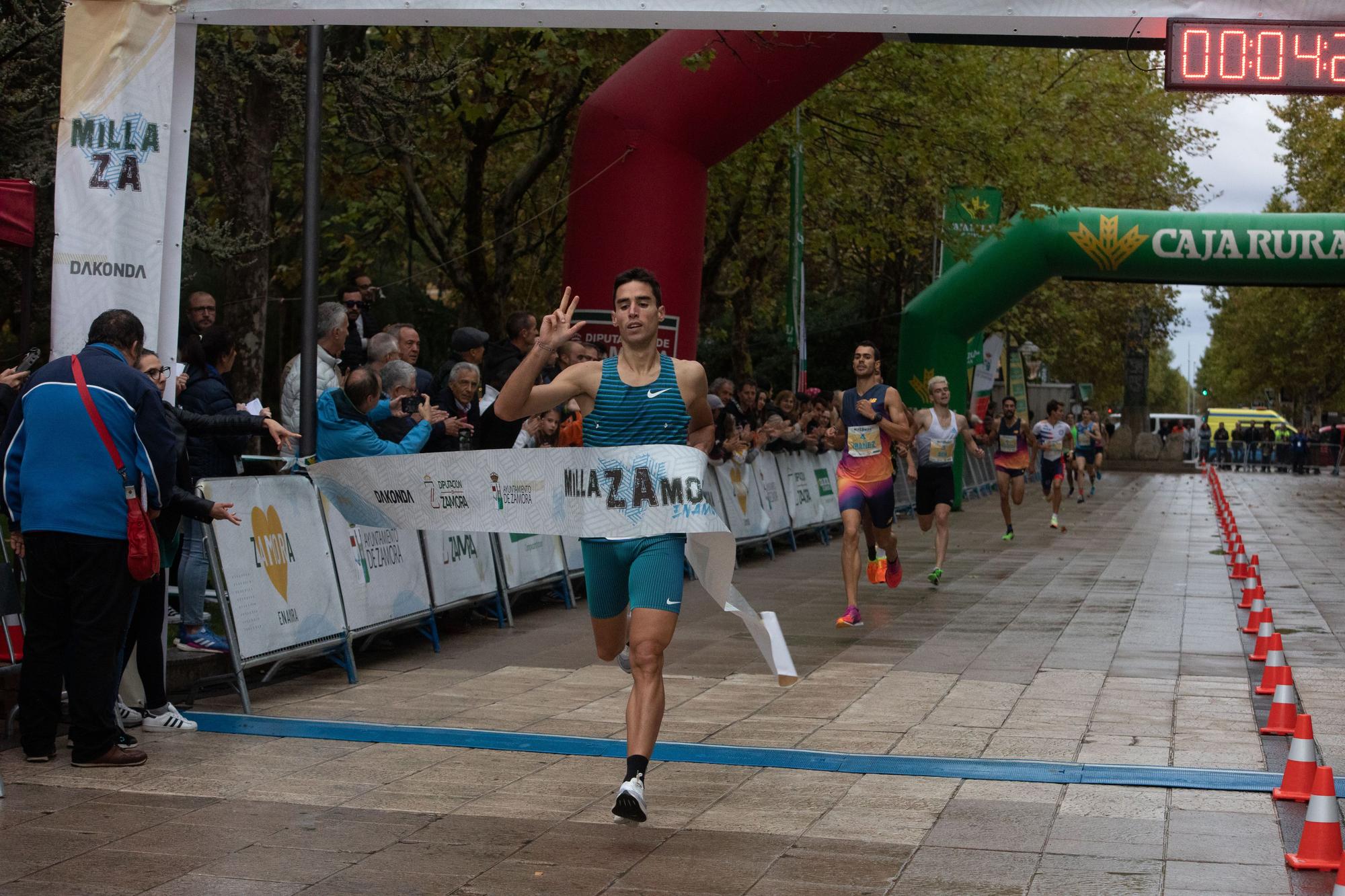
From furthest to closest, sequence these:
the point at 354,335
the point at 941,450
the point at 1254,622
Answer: the point at 941,450 → the point at 354,335 → the point at 1254,622

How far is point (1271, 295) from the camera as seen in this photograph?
2443 inches

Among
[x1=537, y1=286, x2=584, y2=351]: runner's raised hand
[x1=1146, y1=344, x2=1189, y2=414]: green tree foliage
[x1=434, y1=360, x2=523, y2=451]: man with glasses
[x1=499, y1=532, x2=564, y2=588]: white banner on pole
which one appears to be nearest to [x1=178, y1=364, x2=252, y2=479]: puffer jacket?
[x1=434, y1=360, x2=523, y2=451]: man with glasses

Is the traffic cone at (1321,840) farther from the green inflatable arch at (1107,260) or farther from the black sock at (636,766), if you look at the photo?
the green inflatable arch at (1107,260)

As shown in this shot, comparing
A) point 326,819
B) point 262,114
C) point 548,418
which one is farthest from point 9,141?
point 326,819

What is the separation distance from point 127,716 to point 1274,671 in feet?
18.5

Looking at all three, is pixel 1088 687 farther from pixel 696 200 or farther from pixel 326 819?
pixel 696 200

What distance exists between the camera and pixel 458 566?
36.4 ft

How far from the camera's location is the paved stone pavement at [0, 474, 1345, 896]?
5262mm

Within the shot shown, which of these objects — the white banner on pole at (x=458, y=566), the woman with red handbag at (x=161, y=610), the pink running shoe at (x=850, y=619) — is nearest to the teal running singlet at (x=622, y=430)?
the woman with red handbag at (x=161, y=610)

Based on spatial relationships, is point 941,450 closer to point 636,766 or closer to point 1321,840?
point 636,766

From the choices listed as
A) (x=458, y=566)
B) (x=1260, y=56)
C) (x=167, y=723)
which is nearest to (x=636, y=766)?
(x=167, y=723)

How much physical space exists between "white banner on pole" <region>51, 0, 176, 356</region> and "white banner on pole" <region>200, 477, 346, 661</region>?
3.52 ft

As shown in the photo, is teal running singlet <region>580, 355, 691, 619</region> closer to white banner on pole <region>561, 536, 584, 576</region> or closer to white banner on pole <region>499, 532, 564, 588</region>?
white banner on pole <region>499, 532, 564, 588</region>

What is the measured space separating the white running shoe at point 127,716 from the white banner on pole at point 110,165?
2.03 meters
